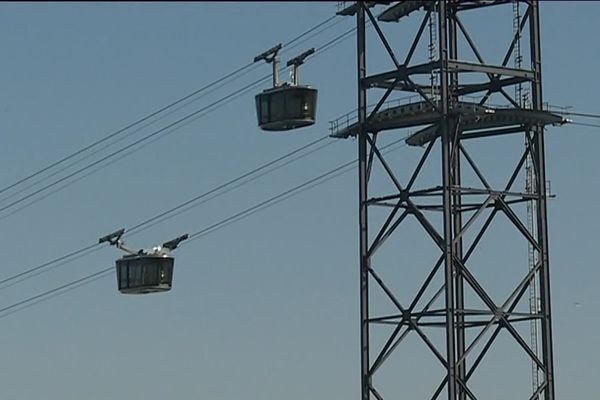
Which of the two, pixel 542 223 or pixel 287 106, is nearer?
pixel 287 106

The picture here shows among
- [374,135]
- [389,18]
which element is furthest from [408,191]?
[389,18]

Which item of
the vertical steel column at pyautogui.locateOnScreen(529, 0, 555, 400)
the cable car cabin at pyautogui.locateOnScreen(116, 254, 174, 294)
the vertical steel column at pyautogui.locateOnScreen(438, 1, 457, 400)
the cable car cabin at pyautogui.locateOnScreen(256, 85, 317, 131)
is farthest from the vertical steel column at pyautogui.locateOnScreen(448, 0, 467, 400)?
the cable car cabin at pyautogui.locateOnScreen(116, 254, 174, 294)

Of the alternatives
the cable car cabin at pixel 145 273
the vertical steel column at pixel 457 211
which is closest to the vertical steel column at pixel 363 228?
the vertical steel column at pixel 457 211

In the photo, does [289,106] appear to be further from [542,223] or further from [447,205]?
[542,223]

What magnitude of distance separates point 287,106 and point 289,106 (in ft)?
0.25

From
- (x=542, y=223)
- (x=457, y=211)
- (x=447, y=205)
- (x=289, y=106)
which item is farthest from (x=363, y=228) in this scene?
(x=289, y=106)

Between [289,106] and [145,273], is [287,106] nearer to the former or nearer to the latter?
[289,106]

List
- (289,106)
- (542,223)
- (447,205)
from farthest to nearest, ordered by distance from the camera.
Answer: (542,223) < (447,205) < (289,106)

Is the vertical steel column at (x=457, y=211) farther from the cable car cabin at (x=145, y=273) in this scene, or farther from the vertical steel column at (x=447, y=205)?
the cable car cabin at (x=145, y=273)

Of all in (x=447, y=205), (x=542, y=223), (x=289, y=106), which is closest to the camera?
(x=289, y=106)

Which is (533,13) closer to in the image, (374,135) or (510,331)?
(374,135)

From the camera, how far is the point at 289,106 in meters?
59.4

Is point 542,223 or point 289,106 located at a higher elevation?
point 289,106

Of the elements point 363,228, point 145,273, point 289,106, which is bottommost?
point 145,273
